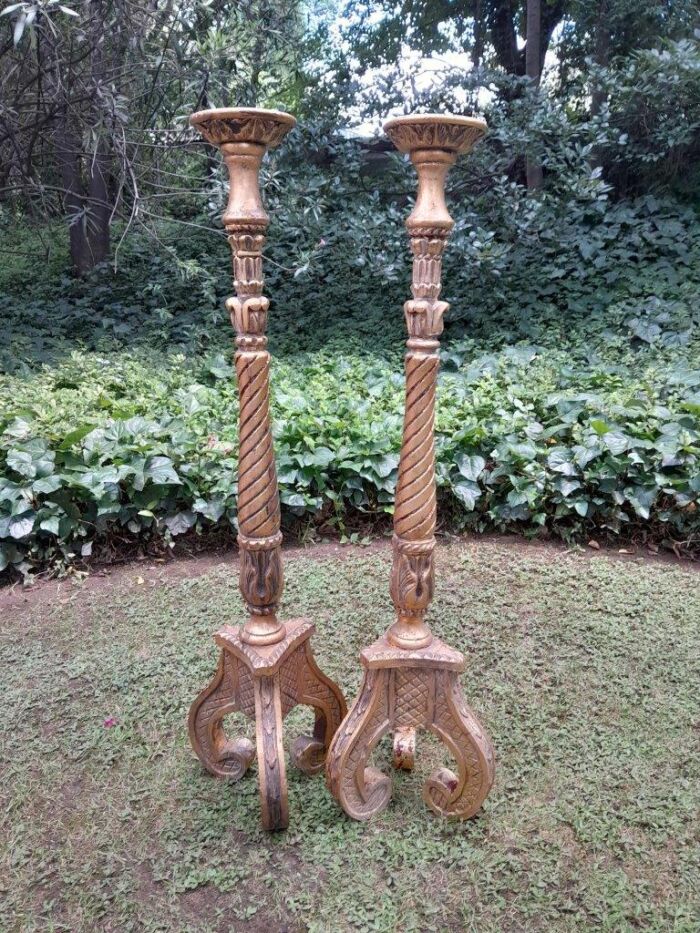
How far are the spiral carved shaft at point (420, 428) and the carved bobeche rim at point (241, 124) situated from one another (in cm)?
30

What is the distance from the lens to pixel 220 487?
304cm

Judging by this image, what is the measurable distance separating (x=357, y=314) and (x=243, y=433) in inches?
173

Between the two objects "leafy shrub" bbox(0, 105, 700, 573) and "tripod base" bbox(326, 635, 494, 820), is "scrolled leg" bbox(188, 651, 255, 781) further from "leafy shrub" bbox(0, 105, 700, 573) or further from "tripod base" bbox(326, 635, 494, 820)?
"leafy shrub" bbox(0, 105, 700, 573)

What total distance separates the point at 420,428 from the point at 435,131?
605 mm

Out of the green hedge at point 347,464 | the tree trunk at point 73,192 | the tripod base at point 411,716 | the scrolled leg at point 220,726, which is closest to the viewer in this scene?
the tripod base at point 411,716

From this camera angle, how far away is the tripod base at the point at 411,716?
167 cm

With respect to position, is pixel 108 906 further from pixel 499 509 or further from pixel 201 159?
pixel 201 159

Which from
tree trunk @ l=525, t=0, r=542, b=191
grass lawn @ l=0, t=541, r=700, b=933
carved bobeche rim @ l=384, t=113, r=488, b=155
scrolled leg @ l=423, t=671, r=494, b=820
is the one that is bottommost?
grass lawn @ l=0, t=541, r=700, b=933

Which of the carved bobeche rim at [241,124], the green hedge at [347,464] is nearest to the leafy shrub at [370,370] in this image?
the green hedge at [347,464]

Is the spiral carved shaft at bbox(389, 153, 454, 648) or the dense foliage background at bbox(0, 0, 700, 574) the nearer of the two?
the spiral carved shaft at bbox(389, 153, 454, 648)

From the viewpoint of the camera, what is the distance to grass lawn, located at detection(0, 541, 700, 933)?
159 cm

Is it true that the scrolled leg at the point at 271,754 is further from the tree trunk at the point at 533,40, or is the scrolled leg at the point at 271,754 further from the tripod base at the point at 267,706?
the tree trunk at the point at 533,40

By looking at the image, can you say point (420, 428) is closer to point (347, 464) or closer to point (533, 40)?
point (347, 464)

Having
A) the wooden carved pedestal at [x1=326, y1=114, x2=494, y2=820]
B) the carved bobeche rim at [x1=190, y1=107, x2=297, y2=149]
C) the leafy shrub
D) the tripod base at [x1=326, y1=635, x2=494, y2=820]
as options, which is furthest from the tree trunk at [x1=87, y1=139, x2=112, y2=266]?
the tripod base at [x1=326, y1=635, x2=494, y2=820]
